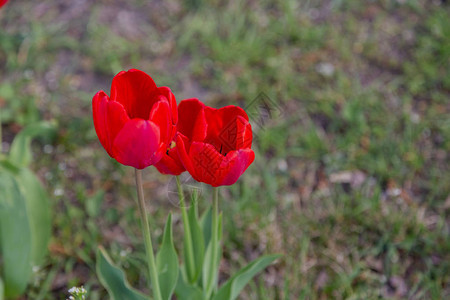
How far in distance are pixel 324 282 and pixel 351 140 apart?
0.75 metres

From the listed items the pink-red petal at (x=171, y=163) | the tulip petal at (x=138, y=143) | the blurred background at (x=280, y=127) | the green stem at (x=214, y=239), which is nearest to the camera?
the tulip petal at (x=138, y=143)

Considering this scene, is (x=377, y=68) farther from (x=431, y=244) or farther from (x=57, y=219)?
(x=57, y=219)


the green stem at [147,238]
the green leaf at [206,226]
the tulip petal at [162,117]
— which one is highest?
the tulip petal at [162,117]

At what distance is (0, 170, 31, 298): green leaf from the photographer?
1664mm

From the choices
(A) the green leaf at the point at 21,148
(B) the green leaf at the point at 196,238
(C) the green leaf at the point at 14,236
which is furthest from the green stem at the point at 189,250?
(A) the green leaf at the point at 21,148

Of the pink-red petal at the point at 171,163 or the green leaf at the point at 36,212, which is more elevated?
the pink-red petal at the point at 171,163

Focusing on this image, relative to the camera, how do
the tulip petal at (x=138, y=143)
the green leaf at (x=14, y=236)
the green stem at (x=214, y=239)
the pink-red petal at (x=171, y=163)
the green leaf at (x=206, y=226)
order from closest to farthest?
the tulip petal at (x=138, y=143) → the pink-red petal at (x=171, y=163) → the green stem at (x=214, y=239) → the green leaf at (x=206, y=226) → the green leaf at (x=14, y=236)

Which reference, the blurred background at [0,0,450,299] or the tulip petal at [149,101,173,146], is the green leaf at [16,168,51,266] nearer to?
the blurred background at [0,0,450,299]

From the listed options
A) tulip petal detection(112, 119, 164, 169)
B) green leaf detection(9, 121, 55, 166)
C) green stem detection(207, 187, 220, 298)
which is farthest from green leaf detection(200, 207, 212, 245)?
green leaf detection(9, 121, 55, 166)

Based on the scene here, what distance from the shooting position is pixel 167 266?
1271mm

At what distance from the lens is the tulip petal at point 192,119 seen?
106 cm

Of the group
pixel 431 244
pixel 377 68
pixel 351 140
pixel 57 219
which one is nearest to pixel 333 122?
pixel 351 140

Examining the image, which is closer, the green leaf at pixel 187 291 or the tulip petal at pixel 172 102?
the tulip petal at pixel 172 102

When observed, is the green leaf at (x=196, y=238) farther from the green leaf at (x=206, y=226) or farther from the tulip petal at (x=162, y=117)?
the tulip petal at (x=162, y=117)
